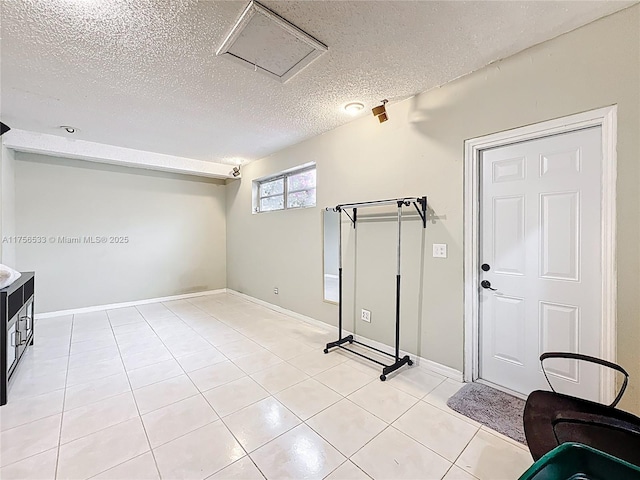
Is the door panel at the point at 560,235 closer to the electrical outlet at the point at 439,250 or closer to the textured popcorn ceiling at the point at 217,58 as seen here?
the electrical outlet at the point at 439,250

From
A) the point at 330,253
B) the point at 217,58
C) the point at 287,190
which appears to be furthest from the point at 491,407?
the point at 287,190

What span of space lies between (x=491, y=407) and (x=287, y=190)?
3.69m

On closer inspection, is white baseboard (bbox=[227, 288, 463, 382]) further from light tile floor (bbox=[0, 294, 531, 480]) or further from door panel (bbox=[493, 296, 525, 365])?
door panel (bbox=[493, 296, 525, 365])

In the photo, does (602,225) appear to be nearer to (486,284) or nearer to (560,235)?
(560,235)

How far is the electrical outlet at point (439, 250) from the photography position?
253cm

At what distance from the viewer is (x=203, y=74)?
2.30 m

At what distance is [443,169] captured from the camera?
2531 millimetres

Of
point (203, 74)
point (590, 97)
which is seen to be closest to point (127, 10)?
point (203, 74)

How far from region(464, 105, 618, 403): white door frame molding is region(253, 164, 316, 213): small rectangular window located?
2.14 meters

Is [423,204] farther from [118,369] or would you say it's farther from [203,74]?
[118,369]

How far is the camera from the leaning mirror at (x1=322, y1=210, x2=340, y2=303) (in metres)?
3.80

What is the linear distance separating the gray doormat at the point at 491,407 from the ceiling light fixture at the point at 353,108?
275 centimetres

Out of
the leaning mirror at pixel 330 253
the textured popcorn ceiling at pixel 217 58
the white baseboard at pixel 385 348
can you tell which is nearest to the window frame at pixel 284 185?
the leaning mirror at pixel 330 253

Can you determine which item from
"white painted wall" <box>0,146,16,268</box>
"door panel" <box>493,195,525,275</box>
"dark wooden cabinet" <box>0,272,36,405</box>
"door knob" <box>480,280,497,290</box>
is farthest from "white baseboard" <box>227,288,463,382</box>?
"white painted wall" <box>0,146,16,268</box>
